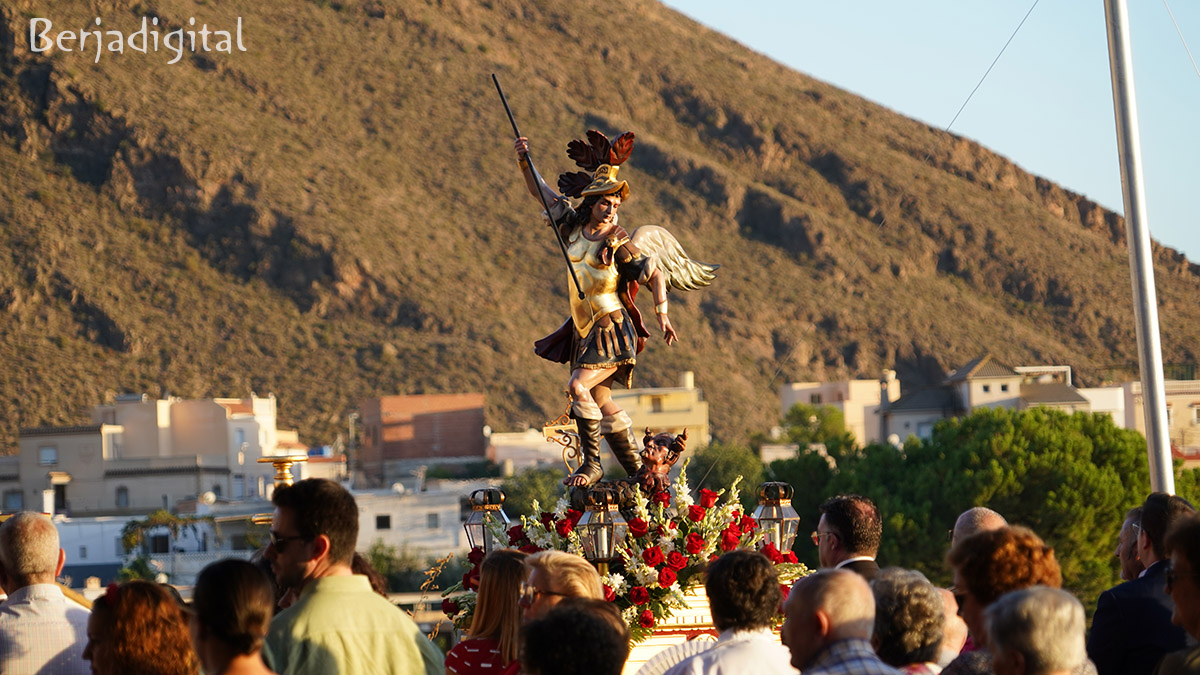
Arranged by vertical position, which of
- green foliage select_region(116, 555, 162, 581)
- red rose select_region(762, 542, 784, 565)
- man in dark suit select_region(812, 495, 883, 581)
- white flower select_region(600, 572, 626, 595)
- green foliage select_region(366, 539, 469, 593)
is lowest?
green foliage select_region(366, 539, 469, 593)

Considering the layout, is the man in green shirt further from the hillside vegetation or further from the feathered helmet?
the hillside vegetation

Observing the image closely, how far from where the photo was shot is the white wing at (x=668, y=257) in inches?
368

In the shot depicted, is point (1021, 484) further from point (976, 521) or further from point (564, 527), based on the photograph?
point (976, 521)

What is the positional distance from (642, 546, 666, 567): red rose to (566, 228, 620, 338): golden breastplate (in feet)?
4.68

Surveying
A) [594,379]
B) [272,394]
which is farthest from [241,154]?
[594,379]

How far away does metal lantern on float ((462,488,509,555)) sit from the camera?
9.03 m

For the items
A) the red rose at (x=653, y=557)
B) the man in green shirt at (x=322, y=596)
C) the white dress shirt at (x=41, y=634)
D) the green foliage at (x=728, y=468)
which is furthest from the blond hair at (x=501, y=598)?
the green foliage at (x=728, y=468)

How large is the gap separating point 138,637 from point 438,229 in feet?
360

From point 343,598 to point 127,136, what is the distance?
112 metres

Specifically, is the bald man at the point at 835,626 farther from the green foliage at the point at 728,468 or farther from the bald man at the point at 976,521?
the green foliage at the point at 728,468

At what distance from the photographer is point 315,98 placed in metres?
122

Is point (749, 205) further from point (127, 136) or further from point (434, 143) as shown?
point (127, 136)

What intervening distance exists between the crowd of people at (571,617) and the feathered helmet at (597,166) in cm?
309

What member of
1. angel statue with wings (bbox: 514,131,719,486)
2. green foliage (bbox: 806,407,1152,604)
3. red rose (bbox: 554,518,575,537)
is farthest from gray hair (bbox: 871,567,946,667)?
green foliage (bbox: 806,407,1152,604)
